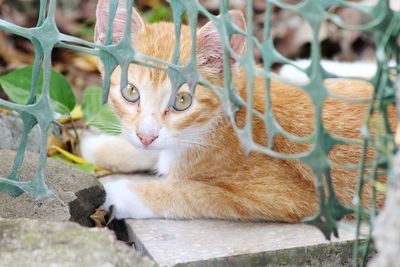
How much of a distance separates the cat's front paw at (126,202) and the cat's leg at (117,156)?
0.41 metres

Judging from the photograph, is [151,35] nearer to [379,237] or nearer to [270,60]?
[270,60]

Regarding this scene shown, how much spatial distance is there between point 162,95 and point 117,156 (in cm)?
79

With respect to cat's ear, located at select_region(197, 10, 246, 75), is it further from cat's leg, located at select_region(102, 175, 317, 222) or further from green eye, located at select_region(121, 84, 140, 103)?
cat's leg, located at select_region(102, 175, 317, 222)

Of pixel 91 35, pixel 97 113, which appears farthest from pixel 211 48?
pixel 91 35

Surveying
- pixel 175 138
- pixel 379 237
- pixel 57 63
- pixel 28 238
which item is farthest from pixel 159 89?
pixel 57 63

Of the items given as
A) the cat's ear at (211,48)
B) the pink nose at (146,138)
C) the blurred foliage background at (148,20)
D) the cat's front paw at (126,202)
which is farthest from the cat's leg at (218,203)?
the blurred foliage background at (148,20)

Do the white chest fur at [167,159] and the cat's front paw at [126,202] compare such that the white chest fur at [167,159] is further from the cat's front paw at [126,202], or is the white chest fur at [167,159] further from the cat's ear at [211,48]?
the cat's ear at [211,48]

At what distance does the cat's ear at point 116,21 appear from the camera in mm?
3178

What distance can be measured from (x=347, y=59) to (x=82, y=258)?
398 centimetres

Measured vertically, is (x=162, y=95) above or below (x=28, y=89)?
above

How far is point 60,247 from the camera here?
228cm

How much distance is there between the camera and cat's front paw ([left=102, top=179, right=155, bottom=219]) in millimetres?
3227

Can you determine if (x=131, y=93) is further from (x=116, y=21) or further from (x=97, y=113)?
(x=97, y=113)

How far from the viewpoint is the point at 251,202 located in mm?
3201
